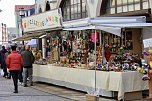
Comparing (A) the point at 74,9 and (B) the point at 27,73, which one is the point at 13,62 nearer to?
(B) the point at 27,73

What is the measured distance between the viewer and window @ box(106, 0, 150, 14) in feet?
52.1

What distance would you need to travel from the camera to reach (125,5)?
56.2ft

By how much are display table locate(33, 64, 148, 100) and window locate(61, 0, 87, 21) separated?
667 cm

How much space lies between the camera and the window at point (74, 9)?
21.5 meters

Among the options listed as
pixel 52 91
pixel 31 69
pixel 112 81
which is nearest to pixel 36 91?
pixel 52 91

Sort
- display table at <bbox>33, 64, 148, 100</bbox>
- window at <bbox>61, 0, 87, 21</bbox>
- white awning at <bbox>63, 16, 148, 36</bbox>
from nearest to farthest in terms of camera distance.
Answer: display table at <bbox>33, 64, 148, 100</bbox> → white awning at <bbox>63, 16, 148, 36</bbox> → window at <bbox>61, 0, 87, 21</bbox>

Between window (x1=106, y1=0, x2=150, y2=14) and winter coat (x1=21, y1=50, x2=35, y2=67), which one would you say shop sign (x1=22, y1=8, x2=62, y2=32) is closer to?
winter coat (x1=21, y1=50, x2=35, y2=67)

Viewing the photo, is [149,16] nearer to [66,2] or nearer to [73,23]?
[73,23]

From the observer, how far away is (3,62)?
2095 cm

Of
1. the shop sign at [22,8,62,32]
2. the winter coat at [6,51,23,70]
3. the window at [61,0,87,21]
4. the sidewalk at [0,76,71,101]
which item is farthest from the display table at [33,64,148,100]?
the window at [61,0,87,21]

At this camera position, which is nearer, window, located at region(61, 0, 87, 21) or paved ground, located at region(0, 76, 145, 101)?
paved ground, located at region(0, 76, 145, 101)

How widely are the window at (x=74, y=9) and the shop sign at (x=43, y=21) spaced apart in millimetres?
3292

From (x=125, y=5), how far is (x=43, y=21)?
4.00 metres

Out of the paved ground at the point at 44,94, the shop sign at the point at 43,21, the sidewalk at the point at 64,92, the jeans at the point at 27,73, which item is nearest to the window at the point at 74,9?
the shop sign at the point at 43,21
